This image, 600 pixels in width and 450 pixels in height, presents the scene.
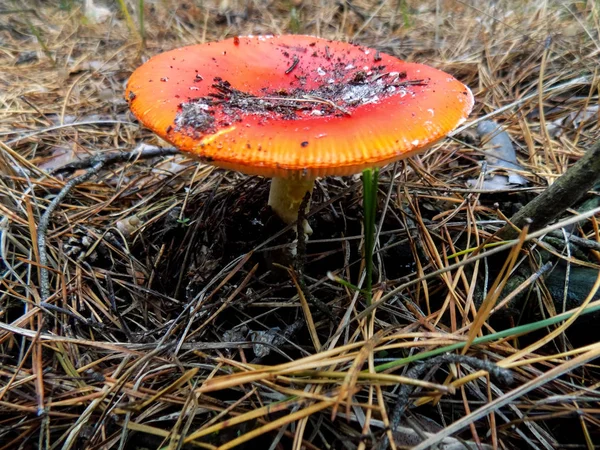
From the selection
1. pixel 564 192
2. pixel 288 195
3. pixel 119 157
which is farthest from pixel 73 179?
pixel 564 192

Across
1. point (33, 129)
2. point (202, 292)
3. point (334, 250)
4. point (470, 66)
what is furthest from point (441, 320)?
point (33, 129)

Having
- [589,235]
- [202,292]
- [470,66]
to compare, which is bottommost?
[202,292]

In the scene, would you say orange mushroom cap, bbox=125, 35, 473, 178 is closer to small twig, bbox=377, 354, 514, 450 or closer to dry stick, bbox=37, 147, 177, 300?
small twig, bbox=377, 354, 514, 450

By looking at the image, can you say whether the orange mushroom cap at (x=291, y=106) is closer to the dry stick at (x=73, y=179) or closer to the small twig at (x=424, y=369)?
the small twig at (x=424, y=369)

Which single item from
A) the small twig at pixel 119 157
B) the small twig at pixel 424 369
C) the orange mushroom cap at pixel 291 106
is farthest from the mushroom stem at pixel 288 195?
the small twig at pixel 119 157

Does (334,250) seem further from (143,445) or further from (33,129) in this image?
(33,129)

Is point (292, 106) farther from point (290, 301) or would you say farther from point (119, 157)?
point (119, 157)
